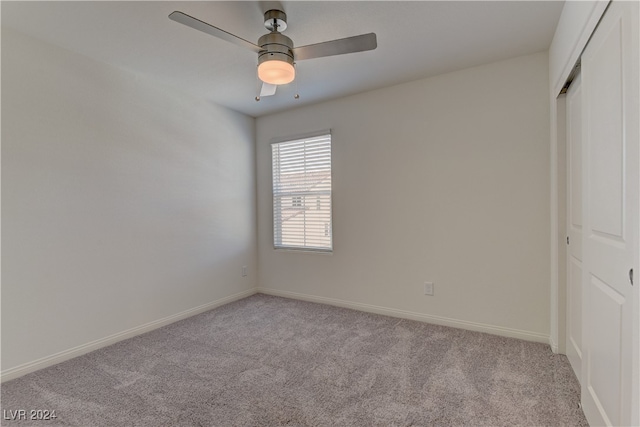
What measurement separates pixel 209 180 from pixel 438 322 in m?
2.91

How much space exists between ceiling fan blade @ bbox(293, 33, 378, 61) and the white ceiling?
0.28 meters

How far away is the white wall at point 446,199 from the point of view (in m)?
2.62

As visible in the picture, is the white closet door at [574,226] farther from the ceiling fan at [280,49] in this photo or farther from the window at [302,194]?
the window at [302,194]

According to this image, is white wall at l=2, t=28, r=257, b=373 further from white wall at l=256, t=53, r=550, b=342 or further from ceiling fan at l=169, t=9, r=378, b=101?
ceiling fan at l=169, t=9, r=378, b=101

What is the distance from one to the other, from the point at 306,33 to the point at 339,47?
0.51 m

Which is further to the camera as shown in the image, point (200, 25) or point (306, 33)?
point (306, 33)

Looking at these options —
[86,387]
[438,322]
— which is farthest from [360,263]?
[86,387]

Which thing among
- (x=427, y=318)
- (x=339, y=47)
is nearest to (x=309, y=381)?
(x=427, y=318)

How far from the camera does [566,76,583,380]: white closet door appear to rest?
2.00 metres

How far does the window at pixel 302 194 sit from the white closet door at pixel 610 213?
8.01 ft

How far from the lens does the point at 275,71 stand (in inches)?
75.2

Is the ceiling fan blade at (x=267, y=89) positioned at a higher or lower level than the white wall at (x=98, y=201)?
higher

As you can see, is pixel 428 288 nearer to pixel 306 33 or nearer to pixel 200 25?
pixel 306 33

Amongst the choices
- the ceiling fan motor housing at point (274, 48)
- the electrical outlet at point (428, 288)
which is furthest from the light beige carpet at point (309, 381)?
the ceiling fan motor housing at point (274, 48)
